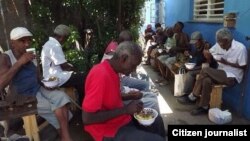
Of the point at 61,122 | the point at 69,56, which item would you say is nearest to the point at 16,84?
the point at 61,122

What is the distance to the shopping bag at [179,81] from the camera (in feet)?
18.1

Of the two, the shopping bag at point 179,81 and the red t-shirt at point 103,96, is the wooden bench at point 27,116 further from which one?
the shopping bag at point 179,81

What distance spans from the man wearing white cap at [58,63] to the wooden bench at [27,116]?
0.81 m

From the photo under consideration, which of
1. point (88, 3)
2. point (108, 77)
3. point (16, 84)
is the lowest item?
point (16, 84)

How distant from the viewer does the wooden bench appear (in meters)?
2.91

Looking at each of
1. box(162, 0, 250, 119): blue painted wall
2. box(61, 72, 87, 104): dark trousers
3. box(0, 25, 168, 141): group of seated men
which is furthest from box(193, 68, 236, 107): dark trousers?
box(61, 72, 87, 104): dark trousers

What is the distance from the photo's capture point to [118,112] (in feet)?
7.63

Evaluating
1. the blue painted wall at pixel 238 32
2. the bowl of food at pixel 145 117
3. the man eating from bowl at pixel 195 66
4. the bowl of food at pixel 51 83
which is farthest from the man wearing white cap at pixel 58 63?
the blue painted wall at pixel 238 32

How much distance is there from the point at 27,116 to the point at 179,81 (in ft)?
10.4

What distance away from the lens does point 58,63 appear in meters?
4.19

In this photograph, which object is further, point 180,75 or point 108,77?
point 180,75

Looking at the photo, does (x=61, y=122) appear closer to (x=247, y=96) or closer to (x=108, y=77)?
(x=108, y=77)

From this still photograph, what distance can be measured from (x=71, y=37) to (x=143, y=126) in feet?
11.0

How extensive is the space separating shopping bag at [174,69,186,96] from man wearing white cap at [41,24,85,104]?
195 cm
